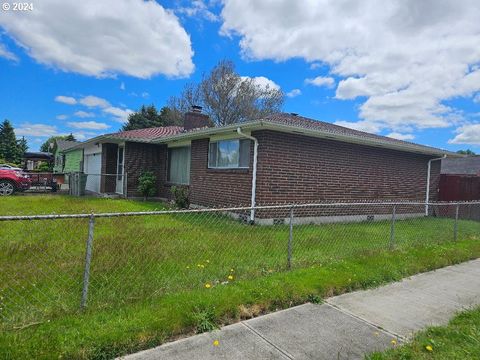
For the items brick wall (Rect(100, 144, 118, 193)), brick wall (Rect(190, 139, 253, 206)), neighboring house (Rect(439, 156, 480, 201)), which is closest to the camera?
brick wall (Rect(190, 139, 253, 206))

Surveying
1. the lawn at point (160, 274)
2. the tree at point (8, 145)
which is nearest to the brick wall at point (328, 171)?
the lawn at point (160, 274)

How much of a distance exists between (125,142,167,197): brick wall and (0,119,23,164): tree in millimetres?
45353

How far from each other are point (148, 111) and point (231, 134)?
38.6 metres

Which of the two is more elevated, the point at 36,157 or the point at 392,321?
the point at 36,157

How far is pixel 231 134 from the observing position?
10234mm

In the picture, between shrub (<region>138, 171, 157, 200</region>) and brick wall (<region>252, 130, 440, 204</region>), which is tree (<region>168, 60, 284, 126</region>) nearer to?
shrub (<region>138, 171, 157, 200</region>)

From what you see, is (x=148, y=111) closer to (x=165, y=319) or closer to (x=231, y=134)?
(x=231, y=134)

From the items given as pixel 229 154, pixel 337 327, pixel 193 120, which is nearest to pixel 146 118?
pixel 193 120

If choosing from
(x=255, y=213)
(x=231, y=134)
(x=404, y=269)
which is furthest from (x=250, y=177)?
(x=404, y=269)

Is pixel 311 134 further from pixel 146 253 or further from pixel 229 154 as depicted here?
pixel 146 253

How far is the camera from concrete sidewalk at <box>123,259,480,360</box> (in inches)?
116

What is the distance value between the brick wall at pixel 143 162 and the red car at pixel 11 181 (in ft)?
18.2

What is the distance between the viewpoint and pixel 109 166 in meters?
15.6

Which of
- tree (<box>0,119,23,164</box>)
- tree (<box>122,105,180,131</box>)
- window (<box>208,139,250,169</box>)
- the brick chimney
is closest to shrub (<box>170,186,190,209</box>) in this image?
window (<box>208,139,250,169</box>)
